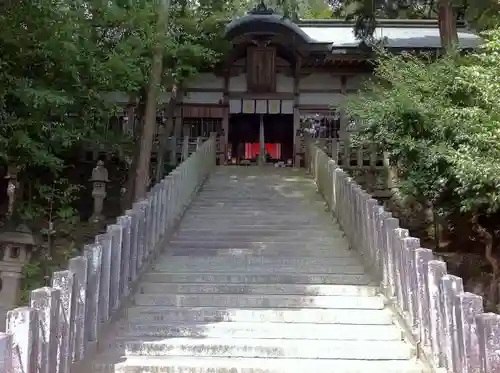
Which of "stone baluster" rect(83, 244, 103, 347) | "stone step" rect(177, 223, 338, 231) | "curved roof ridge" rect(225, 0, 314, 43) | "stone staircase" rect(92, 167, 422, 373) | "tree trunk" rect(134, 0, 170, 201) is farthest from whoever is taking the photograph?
"curved roof ridge" rect(225, 0, 314, 43)

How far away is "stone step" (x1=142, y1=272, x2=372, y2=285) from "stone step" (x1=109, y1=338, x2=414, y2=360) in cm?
157

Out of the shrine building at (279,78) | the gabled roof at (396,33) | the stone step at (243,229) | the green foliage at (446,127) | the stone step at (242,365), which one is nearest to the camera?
the stone step at (242,365)

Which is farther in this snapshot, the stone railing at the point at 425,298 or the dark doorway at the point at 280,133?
the dark doorway at the point at 280,133

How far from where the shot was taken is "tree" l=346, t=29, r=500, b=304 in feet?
25.7

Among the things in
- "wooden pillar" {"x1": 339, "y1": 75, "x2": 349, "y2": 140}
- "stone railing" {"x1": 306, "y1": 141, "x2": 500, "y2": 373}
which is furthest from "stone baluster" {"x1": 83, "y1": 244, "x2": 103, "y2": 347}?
"wooden pillar" {"x1": 339, "y1": 75, "x2": 349, "y2": 140}

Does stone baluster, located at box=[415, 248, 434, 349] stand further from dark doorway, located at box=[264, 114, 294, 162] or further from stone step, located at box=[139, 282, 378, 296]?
dark doorway, located at box=[264, 114, 294, 162]

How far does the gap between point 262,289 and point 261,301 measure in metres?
0.32

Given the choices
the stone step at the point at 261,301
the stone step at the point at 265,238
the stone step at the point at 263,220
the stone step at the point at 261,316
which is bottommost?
the stone step at the point at 261,316

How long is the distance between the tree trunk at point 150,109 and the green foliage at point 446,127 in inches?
149

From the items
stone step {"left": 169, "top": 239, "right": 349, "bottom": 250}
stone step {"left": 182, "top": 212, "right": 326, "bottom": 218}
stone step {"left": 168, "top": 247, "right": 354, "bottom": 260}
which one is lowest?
stone step {"left": 168, "top": 247, "right": 354, "bottom": 260}

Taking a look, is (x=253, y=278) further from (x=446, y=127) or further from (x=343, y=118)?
(x=343, y=118)

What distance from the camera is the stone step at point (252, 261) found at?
25.3ft

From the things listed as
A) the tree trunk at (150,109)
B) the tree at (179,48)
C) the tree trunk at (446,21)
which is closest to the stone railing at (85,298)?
the tree trunk at (150,109)

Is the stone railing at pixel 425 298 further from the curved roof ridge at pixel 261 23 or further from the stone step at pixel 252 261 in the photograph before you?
the curved roof ridge at pixel 261 23
